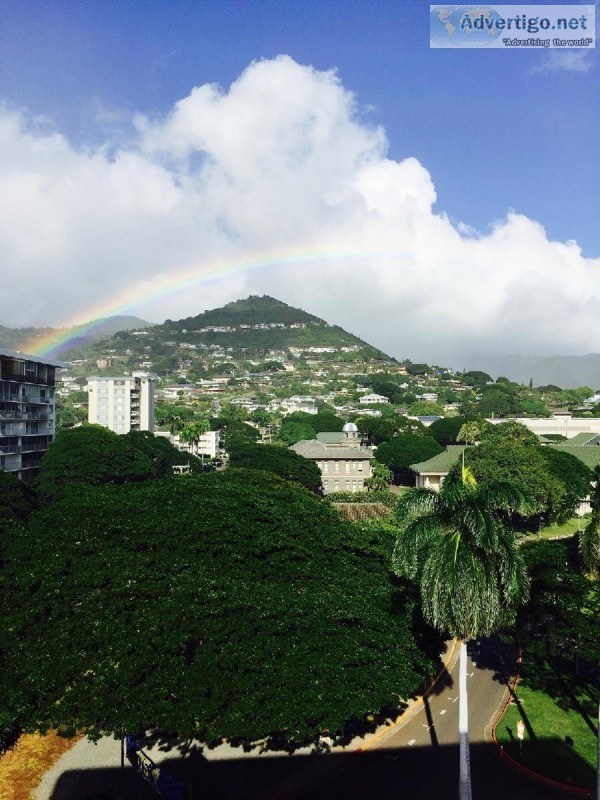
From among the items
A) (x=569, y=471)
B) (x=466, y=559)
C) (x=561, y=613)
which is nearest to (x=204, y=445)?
(x=569, y=471)

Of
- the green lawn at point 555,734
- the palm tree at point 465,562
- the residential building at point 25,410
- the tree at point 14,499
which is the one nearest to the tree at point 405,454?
the residential building at point 25,410

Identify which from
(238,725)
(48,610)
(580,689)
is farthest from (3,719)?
(580,689)

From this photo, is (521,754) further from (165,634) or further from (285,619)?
(165,634)

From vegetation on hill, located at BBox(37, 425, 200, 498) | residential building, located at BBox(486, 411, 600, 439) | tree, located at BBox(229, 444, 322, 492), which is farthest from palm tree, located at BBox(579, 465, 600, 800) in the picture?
residential building, located at BBox(486, 411, 600, 439)

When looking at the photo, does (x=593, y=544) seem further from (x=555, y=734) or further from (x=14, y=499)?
(x=14, y=499)

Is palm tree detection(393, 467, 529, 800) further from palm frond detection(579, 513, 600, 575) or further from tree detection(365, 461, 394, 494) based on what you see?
tree detection(365, 461, 394, 494)
